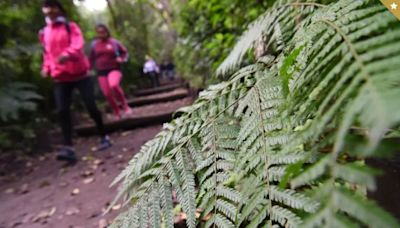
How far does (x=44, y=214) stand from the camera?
3.37 meters

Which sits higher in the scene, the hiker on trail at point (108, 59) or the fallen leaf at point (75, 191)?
the hiker on trail at point (108, 59)

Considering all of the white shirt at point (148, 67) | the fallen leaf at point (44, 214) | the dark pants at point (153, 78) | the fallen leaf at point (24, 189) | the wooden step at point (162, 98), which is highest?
the white shirt at point (148, 67)

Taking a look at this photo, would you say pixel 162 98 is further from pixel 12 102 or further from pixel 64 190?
pixel 64 190

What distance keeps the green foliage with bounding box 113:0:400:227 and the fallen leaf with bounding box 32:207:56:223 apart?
2546 millimetres

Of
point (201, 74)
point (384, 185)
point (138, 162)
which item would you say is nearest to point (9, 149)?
point (201, 74)

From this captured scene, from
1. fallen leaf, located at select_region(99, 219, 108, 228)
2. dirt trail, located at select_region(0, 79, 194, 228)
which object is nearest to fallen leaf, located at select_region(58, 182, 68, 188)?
dirt trail, located at select_region(0, 79, 194, 228)

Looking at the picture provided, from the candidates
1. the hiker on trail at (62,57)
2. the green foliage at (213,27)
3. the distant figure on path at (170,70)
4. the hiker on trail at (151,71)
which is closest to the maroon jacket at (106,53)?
the green foliage at (213,27)

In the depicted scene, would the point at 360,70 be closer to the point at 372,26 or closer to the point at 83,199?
the point at 372,26

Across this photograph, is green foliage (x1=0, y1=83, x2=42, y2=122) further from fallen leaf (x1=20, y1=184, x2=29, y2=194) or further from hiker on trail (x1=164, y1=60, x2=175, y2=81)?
hiker on trail (x1=164, y1=60, x2=175, y2=81)

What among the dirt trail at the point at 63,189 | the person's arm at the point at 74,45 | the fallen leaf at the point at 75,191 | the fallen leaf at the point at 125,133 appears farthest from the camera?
the fallen leaf at the point at 125,133

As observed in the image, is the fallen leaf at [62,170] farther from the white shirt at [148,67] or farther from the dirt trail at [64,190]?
the white shirt at [148,67]

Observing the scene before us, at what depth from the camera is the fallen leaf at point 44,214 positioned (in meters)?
3.30

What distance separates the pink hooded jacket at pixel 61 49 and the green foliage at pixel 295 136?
3.78m

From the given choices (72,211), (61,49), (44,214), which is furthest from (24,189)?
(61,49)
